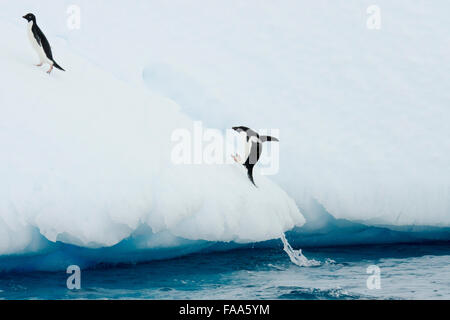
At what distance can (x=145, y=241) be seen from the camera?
171 inches

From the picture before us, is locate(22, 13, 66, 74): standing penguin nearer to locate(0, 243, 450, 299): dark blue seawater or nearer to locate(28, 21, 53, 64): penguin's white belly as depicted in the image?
locate(28, 21, 53, 64): penguin's white belly

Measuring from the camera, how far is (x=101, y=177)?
405 cm

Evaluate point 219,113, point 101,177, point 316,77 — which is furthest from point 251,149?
point 316,77

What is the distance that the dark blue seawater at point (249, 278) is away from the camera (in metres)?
4.01

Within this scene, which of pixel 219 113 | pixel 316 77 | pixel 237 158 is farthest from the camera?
pixel 316 77

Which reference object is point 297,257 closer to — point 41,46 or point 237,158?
point 237,158

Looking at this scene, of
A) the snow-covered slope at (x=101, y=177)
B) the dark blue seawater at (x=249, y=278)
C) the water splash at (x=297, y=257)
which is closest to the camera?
the snow-covered slope at (x=101, y=177)

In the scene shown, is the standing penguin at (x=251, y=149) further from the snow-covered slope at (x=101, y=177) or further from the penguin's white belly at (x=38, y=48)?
the penguin's white belly at (x=38, y=48)

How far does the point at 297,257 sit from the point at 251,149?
973 mm

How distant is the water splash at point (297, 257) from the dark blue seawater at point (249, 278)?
5 cm

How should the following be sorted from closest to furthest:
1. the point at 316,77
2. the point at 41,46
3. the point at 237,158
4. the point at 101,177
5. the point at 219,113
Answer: the point at 101,177 < the point at 237,158 < the point at 41,46 < the point at 219,113 < the point at 316,77

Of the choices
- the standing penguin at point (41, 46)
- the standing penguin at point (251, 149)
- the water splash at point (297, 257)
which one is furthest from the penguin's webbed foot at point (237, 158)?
the standing penguin at point (41, 46)

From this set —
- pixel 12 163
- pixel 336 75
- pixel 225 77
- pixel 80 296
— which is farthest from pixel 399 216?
pixel 12 163

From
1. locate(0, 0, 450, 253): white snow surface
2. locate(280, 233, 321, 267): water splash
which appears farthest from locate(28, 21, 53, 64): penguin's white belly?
locate(280, 233, 321, 267): water splash
